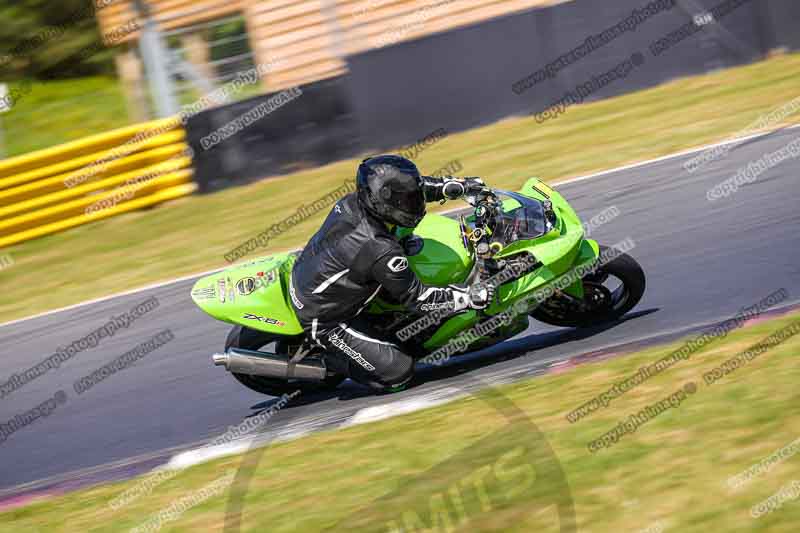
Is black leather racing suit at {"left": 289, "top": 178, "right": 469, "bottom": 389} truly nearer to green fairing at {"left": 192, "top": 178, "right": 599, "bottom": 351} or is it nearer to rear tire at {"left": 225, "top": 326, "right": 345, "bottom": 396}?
green fairing at {"left": 192, "top": 178, "right": 599, "bottom": 351}

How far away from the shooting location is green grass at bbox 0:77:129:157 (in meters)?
21.0

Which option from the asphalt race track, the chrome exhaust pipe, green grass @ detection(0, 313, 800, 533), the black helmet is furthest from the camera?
the asphalt race track

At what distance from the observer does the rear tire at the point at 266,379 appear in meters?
7.31

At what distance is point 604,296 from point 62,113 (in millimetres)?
17537

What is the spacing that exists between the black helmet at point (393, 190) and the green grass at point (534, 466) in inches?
50.7

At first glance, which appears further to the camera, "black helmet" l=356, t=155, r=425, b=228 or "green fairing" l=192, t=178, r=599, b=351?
"green fairing" l=192, t=178, r=599, b=351

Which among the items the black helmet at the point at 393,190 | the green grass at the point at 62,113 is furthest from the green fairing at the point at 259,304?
the green grass at the point at 62,113

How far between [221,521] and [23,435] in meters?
3.22

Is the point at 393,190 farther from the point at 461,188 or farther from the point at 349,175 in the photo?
the point at 349,175

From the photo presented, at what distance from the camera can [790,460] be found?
4582 millimetres

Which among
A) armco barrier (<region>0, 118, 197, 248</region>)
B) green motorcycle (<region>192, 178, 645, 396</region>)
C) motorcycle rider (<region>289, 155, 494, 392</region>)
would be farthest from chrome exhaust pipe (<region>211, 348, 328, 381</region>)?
armco barrier (<region>0, 118, 197, 248</region>)

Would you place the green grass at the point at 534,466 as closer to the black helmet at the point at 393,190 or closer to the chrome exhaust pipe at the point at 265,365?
the chrome exhaust pipe at the point at 265,365

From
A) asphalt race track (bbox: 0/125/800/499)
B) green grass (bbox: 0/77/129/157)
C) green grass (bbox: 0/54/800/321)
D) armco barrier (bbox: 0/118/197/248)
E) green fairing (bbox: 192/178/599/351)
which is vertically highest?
green grass (bbox: 0/77/129/157)

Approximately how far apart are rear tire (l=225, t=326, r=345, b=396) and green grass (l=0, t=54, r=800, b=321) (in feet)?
14.4
